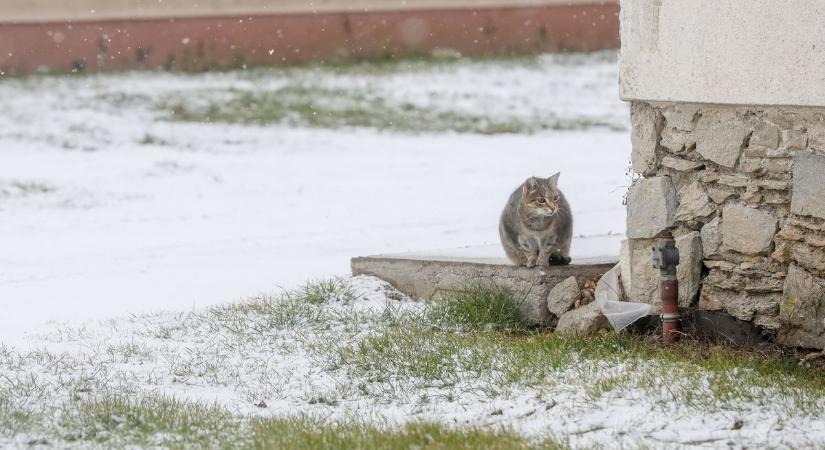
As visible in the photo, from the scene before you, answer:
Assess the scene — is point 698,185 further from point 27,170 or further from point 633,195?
point 27,170

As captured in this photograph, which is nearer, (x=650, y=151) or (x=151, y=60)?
(x=650, y=151)

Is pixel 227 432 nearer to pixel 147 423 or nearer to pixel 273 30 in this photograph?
pixel 147 423

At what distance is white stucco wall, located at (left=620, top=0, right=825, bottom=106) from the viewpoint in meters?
6.63

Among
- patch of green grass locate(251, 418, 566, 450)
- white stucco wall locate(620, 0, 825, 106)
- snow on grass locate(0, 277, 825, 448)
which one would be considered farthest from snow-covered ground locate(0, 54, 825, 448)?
white stucco wall locate(620, 0, 825, 106)

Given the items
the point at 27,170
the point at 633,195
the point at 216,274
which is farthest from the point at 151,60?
the point at 633,195

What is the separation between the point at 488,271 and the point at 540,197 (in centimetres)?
68

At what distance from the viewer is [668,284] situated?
709 centimetres

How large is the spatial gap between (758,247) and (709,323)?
0.58 m

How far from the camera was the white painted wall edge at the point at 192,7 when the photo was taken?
2103 centimetres

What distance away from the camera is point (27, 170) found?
52.4 feet

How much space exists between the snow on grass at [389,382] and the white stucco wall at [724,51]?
4.81 feet

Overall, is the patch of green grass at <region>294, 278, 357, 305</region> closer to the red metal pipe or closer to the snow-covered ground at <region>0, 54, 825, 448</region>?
the snow-covered ground at <region>0, 54, 825, 448</region>

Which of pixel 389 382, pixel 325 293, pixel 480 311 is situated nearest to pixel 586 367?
pixel 389 382

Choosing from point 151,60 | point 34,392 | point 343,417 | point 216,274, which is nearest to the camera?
point 343,417
